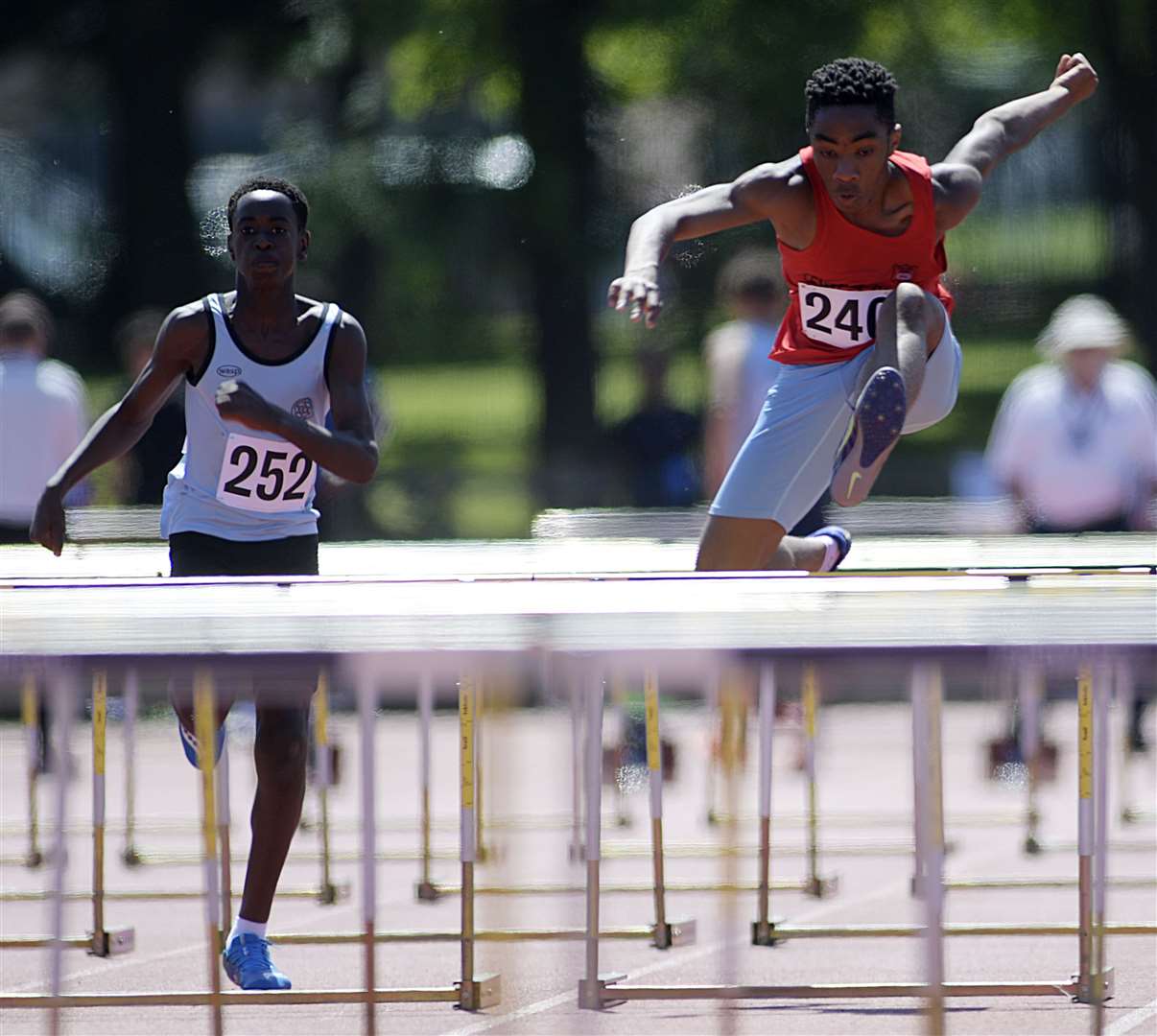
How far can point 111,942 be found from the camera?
5.55 meters

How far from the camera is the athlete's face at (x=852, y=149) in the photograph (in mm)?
4828

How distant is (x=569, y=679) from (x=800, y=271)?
1.72 metres

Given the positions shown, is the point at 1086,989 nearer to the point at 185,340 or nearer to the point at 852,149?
the point at 852,149

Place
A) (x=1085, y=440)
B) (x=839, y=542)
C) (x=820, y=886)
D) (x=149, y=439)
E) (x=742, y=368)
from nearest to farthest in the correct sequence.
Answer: (x=839, y=542) < (x=820, y=886) < (x=1085, y=440) < (x=742, y=368) < (x=149, y=439)

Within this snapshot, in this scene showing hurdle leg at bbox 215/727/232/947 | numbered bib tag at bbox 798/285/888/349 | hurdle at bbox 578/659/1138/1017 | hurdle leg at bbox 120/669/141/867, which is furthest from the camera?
hurdle leg at bbox 120/669/141/867

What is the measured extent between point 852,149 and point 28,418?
15.3 feet

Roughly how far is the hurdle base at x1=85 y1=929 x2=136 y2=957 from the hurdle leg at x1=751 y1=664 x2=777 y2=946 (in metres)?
1.66

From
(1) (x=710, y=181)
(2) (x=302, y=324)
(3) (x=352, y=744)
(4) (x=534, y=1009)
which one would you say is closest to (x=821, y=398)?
(2) (x=302, y=324)

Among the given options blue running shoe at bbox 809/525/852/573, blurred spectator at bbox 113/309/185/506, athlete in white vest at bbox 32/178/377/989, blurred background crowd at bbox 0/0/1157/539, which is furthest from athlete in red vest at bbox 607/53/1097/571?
blurred background crowd at bbox 0/0/1157/539

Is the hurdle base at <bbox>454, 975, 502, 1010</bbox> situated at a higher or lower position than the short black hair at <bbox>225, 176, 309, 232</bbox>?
lower

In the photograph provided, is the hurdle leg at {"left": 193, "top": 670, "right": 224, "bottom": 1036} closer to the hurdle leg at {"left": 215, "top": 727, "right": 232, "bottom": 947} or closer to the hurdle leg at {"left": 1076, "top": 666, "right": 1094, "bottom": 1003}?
the hurdle leg at {"left": 215, "top": 727, "right": 232, "bottom": 947}

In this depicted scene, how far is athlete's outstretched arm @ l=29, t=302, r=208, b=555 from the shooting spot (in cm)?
481

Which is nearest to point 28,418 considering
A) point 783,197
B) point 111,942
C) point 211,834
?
point 111,942

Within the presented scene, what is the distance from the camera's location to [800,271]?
508cm
